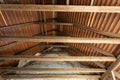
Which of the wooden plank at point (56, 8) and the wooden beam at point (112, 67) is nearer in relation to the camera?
the wooden plank at point (56, 8)

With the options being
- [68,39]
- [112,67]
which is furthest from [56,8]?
[112,67]

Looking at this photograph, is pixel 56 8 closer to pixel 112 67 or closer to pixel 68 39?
pixel 68 39

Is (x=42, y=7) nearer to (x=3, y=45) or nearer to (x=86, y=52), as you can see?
(x=3, y=45)

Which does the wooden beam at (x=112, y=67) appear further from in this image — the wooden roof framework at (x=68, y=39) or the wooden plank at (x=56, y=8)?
the wooden plank at (x=56, y=8)

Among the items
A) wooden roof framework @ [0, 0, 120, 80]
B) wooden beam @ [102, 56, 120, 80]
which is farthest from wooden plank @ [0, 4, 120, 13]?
wooden beam @ [102, 56, 120, 80]

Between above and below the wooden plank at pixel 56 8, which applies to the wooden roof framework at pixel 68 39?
below

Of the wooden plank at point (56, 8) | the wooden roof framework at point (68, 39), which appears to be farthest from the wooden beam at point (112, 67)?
the wooden plank at point (56, 8)

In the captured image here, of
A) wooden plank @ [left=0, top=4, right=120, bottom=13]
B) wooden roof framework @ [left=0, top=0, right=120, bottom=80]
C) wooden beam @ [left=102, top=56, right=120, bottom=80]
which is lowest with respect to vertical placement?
wooden beam @ [left=102, top=56, right=120, bottom=80]

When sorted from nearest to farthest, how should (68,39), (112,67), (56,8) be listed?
(56,8) < (68,39) < (112,67)

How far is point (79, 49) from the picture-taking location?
23.9ft

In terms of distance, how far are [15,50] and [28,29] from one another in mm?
1111

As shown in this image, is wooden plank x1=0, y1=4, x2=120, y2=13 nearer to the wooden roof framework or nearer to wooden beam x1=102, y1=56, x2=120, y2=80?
the wooden roof framework

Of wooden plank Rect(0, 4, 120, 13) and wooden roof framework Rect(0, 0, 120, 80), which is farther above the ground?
wooden plank Rect(0, 4, 120, 13)

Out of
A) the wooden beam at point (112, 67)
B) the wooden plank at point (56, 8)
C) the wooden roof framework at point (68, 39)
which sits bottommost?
the wooden beam at point (112, 67)
